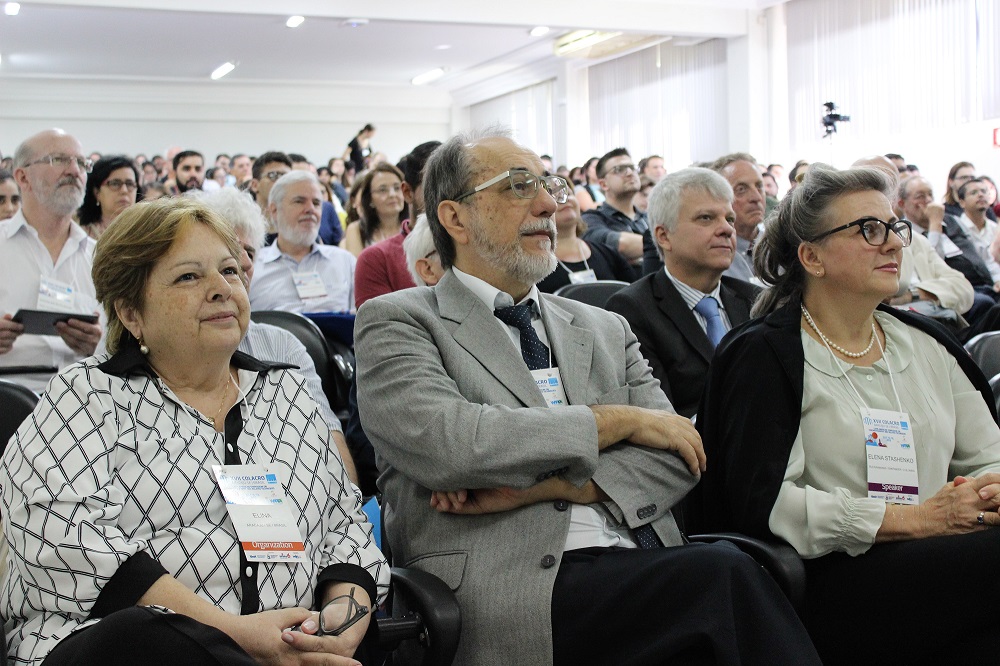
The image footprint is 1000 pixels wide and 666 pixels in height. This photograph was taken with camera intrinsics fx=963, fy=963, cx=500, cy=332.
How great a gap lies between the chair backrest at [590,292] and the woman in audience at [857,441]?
3.44ft

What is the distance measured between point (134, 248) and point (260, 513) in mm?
538

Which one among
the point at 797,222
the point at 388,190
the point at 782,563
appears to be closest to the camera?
the point at 782,563

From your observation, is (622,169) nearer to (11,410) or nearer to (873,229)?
(873,229)

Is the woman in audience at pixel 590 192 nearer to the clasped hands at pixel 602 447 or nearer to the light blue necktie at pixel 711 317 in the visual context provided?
the light blue necktie at pixel 711 317

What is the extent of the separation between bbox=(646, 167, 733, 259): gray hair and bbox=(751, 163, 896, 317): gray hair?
0.78 metres

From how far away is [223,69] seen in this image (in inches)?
643

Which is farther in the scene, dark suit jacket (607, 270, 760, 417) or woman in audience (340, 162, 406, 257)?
woman in audience (340, 162, 406, 257)

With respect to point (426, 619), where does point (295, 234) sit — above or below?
above

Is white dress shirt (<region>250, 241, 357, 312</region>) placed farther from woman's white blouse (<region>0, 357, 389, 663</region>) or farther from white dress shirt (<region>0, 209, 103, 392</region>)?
woman's white blouse (<region>0, 357, 389, 663</region>)

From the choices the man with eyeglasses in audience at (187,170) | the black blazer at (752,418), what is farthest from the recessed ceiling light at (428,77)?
the black blazer at (752,418)

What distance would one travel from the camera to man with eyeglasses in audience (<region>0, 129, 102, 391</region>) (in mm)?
2973

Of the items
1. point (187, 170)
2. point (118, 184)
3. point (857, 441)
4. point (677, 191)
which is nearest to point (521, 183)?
point (857, 441)

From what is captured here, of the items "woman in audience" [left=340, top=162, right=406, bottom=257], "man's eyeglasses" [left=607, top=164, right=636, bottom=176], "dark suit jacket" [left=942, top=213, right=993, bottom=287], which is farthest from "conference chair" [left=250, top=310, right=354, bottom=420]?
"dark suit jacket" [left=942, top=213, right=993, bottom=287]

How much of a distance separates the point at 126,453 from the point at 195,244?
0.41 m
